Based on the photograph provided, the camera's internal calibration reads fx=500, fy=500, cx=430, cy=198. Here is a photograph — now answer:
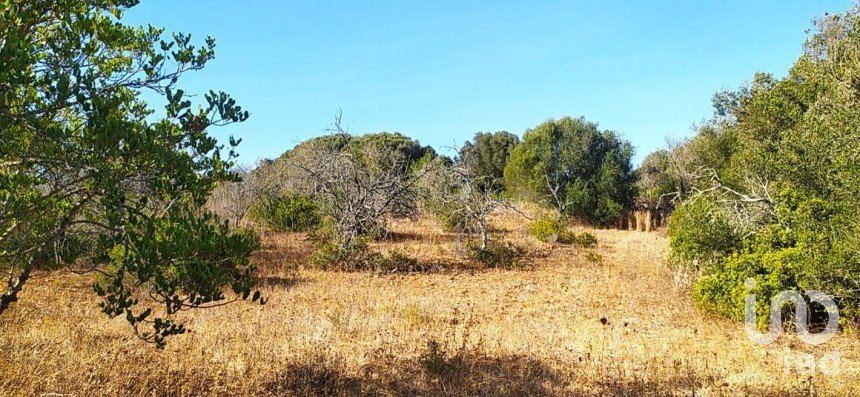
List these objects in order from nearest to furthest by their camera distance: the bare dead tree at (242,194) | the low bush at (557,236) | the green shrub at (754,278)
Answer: the green shrub at (754,278) < the bare dead tree at (242,194) < the low bush at (557,236)

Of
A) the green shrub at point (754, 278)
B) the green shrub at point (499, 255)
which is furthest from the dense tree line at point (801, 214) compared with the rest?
the green shrub at point (499, 255)

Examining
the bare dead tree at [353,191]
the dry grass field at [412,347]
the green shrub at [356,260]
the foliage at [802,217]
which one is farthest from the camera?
the bare dead tree at [353,191]

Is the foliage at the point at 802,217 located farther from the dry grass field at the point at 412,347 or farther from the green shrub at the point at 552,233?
the green shrub at the point at 552,233

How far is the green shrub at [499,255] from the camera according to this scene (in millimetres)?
14734

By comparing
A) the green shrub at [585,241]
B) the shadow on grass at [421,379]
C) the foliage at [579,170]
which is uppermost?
the foliage at [579,170]

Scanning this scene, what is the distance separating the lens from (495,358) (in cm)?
645

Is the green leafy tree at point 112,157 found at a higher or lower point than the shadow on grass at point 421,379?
higher

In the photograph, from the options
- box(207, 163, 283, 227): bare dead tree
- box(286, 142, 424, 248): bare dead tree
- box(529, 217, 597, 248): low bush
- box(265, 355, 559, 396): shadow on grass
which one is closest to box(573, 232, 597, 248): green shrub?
box(529, 217, 597, 248): low bush

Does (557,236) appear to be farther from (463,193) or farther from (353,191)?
(353,191)

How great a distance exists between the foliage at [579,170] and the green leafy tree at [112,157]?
24744 mm

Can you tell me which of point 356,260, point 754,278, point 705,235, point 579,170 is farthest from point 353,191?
point 579,170

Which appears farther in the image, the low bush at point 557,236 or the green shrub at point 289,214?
the green shrub at point 289,214

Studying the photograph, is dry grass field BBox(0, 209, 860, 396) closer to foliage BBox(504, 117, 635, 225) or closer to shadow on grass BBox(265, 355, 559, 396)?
shadow on grass BBox(265, 355, 559, 396)

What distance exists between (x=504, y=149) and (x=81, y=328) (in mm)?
40000
